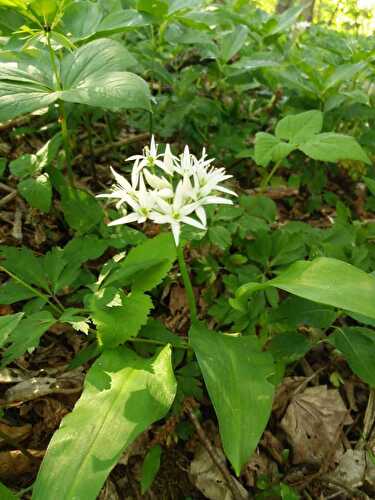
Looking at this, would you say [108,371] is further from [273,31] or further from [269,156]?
[273,31]

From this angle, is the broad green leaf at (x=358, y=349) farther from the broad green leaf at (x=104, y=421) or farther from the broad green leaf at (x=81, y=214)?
the broad green leaf at (x=81, y=214)

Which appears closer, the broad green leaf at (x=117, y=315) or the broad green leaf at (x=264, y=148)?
the broad green leaf at (x=117, y=315)

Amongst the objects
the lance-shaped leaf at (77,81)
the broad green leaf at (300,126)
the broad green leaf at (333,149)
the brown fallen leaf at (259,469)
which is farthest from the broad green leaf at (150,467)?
the broad green leaf at (300,126)

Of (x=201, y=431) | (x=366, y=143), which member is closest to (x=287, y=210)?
(x=366, y=143)

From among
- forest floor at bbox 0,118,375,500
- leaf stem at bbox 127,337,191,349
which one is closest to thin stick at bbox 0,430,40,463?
forest floor at bbox 0,118,375,500

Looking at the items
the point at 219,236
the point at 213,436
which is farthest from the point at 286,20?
the point at 213,436
